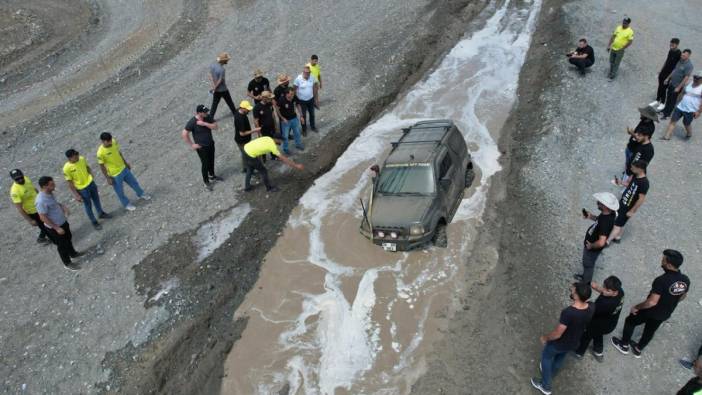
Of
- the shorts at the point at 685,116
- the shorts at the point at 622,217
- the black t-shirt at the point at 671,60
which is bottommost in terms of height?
the shorts at the point at 685,116

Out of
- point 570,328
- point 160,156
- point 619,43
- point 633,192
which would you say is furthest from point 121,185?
point 619,43

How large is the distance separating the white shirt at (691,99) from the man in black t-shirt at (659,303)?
21.7ft

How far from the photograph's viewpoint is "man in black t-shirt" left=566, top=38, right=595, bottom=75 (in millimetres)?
15242

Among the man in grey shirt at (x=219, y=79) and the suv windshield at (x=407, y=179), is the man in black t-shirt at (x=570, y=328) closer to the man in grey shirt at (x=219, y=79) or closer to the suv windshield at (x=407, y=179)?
the suv windshield at (x=407, y=179)

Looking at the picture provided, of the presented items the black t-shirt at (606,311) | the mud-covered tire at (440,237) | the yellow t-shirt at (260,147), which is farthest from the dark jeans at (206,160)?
the black t-shirt at (606,311)

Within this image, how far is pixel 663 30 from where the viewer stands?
58.5 ft

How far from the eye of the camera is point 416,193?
9352 mm

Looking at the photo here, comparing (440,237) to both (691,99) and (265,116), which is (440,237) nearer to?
(265,116)

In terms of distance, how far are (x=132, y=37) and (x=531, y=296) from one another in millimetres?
19848

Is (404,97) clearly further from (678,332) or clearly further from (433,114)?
(678,332)

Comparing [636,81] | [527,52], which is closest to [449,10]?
[527,52]

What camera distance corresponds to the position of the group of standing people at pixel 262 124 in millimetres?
10383

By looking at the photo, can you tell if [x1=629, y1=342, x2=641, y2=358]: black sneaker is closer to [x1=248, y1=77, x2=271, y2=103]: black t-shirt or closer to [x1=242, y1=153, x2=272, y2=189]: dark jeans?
[x1=242, y1=153, x2=272, y2=189]: dark jeans

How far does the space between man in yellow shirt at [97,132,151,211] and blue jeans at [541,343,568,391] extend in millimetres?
8677
